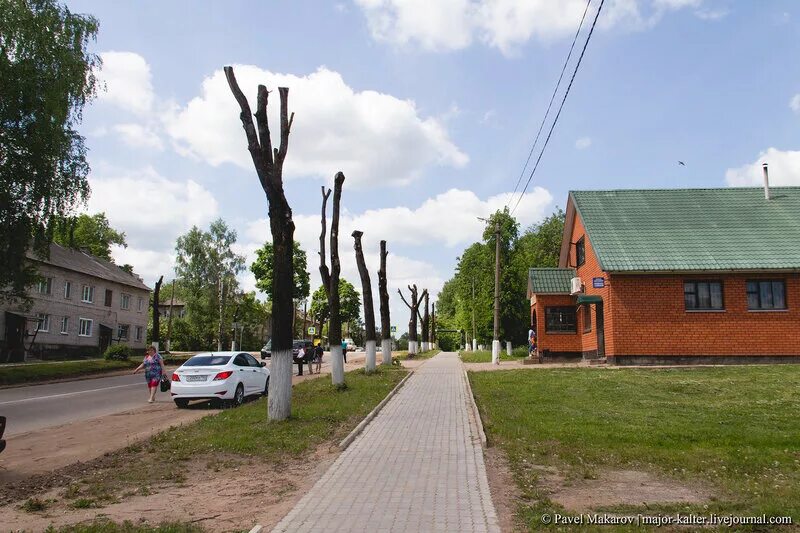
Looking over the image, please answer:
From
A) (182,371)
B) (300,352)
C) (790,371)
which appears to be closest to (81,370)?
(300,352)

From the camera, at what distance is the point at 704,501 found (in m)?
5.95

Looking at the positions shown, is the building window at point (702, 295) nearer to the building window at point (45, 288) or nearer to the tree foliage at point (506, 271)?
the tree foliage at point (506, 271)

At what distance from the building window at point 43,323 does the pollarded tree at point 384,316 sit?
2062cm

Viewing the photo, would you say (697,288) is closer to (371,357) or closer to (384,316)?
(371,357)

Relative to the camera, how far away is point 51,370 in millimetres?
27859

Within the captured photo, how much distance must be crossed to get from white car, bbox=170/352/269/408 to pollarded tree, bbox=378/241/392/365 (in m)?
15.2

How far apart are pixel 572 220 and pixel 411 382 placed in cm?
1353

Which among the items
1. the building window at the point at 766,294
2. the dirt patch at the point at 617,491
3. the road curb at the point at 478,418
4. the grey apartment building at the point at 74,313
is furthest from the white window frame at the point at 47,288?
the dirt patch at the point at 617,491

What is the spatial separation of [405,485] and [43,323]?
39509 millimetres

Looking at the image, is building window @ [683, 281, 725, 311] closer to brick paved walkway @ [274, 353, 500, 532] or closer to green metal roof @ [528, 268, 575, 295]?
green metal roof @ [528, 268, 575, 295]

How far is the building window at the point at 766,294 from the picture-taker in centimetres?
2373

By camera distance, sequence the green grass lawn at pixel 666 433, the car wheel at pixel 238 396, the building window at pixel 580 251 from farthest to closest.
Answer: the building window at pixel 580 251 → the car wheel at pixel 238 396 → the green grass lawn at pixel 666 433

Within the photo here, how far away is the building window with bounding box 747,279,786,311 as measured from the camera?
23.7m

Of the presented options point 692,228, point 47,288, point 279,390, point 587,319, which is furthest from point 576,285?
point 47,288
